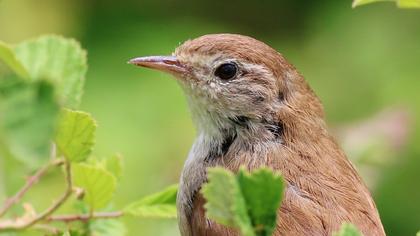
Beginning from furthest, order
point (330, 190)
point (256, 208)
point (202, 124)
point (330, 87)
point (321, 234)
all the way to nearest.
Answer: point (330, 87)
point (202, 124)
point (330, 190)
point (321, 234)
point (256, 208)

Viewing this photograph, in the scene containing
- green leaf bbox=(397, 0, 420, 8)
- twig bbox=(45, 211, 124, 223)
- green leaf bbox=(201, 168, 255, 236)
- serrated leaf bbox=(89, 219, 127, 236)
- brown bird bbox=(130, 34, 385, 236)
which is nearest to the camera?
green leaf bbox=(201, 168, 255, 236)

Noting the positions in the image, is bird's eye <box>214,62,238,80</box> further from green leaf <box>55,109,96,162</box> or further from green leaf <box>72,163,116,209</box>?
green leaf <box>55,109,96,162</box>

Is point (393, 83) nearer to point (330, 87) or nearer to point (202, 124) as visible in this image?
point (330, 87)

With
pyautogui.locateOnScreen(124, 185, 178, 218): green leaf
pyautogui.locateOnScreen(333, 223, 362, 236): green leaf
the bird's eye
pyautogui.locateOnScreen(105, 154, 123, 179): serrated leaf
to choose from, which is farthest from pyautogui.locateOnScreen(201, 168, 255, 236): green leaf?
the bird's eye

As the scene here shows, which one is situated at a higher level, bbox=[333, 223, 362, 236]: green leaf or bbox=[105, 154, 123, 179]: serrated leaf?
bbox=[333, 223, 362, 236]: green leaf

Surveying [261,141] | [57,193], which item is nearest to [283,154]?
[261,141]

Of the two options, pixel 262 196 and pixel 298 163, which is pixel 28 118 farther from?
pixel 298 163

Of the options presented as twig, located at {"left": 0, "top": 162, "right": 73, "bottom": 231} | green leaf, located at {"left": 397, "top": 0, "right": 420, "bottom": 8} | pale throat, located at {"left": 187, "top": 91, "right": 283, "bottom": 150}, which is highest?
green leaf, located at {"left": 397, "top": 0, "right": 420, "bottom": 8}
